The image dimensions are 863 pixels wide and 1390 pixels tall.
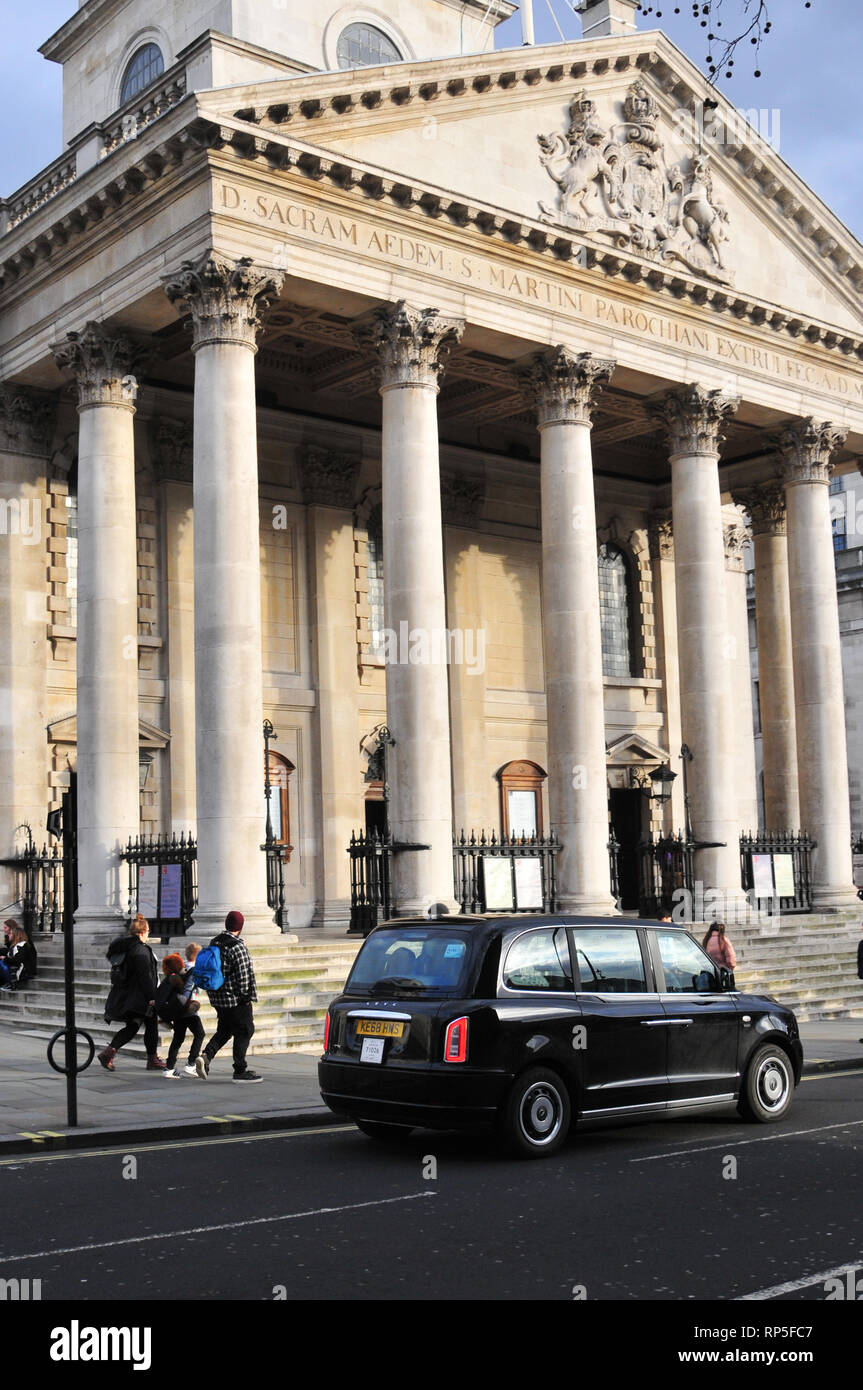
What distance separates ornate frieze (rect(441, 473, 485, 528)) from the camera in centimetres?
3372

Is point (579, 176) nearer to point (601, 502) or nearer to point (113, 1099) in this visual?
point (601, 502)

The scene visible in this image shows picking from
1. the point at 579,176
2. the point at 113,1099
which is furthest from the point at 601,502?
the point at 113,1099

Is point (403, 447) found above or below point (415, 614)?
above

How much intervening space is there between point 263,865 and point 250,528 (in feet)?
16.5

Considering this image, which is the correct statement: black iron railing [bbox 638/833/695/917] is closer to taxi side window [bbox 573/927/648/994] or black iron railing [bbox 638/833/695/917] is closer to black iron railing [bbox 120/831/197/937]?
black iron railing [bbox 120/831/197/937]

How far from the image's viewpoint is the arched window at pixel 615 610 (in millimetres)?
37250

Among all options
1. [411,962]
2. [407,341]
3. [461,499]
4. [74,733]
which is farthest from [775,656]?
[411,962]

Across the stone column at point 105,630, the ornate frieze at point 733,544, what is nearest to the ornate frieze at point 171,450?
the stone column at point 105,630

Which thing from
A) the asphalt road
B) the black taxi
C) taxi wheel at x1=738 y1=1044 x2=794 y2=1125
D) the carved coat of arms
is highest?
the carved coat of arms

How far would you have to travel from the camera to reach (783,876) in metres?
31.2

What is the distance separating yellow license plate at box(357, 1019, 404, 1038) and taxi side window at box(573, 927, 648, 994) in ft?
5.49

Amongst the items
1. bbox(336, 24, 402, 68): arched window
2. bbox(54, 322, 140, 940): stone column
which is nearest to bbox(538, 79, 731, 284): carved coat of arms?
bbox(336, 24, 402, 68): arched window

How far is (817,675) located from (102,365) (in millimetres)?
15954

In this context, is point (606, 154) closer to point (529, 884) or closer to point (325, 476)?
point (325, 476)
